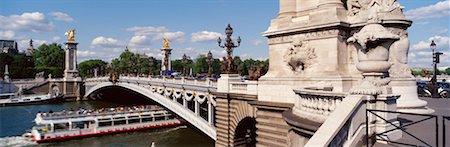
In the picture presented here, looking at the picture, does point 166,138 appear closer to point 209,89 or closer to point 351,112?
point 209,89

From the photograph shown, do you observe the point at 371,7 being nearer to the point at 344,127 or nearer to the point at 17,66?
the point at 344,127

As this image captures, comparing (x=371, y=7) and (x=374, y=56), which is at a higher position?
(x=371, y=7)

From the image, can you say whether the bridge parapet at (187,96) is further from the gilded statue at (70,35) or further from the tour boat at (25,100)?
the gilded statue at (70,35)

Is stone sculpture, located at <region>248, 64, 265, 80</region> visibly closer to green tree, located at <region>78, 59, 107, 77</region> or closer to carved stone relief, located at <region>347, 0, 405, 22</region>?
carved stone relief, located at <region>347, 0, 405, 22</region>

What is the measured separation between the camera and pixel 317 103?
794 centimetres

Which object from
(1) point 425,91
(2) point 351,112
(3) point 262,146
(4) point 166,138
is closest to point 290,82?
(3) point 262,146

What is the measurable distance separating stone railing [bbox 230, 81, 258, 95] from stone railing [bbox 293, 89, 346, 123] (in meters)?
7.03

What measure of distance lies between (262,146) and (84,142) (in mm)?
21896

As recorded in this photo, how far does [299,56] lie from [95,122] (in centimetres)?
2573

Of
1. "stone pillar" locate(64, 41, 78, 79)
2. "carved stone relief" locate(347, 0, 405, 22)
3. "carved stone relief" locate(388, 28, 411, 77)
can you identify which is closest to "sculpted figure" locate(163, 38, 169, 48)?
"stone pillar" locate(64, 41, 78, 79)

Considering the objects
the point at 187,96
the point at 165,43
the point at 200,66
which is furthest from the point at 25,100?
the point at 200,66

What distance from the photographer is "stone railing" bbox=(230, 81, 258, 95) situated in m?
16.0

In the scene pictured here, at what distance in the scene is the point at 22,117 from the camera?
4506 centimetres

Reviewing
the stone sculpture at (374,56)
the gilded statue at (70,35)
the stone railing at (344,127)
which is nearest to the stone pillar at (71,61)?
the gilded statue at (70,35)
